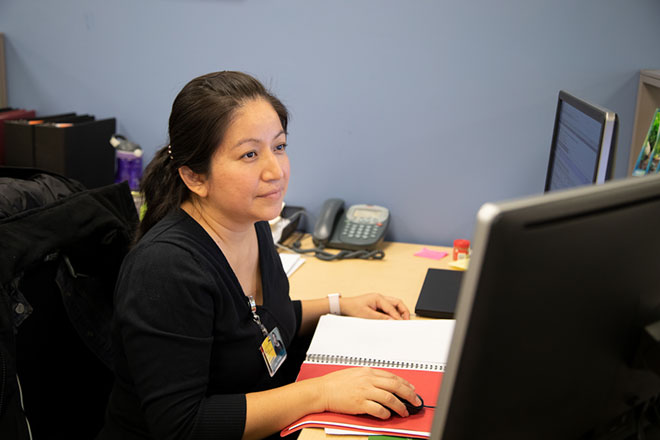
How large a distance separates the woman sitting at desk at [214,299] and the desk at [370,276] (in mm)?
299

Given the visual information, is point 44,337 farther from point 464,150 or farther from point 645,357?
point 464,150

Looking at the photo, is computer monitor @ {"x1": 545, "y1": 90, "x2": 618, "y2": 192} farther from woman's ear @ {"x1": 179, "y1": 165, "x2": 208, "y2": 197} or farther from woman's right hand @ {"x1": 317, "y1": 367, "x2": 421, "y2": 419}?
woman's ear @ {"x1": 179, "y1": 165, "x2": 208, "y2": 197}

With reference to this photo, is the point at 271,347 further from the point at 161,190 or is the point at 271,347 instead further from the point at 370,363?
the point at 161,190

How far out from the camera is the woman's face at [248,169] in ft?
3.60

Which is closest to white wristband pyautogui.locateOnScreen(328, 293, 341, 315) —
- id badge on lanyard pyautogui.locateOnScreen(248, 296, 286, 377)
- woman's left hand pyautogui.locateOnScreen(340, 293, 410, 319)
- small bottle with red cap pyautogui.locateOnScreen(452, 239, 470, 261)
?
woman's left hand pyautogui.locateOnScreen(340, 293, 410, 319)

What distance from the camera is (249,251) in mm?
1258

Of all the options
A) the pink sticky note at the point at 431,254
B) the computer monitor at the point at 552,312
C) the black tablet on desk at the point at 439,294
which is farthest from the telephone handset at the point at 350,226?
the computer monitor at the point at 552,312

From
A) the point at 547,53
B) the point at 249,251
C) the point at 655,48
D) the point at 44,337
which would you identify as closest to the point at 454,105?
the point at 547,53

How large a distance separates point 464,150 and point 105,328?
1.15 m

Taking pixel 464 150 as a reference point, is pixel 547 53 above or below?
above

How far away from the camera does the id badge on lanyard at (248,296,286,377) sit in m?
1.15

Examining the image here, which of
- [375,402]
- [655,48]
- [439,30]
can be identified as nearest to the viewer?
[375,402]

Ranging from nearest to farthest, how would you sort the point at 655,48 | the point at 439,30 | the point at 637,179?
the point at 637,179
the point at 655,48
the point at 439,30

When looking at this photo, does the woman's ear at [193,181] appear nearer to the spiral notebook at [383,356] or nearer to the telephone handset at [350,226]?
the spiral notebook at [383,356]
